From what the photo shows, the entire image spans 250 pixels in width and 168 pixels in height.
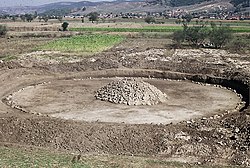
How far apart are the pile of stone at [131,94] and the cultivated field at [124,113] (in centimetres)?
23

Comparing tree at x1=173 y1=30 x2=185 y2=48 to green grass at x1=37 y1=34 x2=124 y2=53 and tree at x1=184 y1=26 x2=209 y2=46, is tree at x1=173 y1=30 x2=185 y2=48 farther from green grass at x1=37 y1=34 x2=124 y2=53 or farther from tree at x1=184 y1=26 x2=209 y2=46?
green grass at x1=37 y1=34 x2=124 y2=53

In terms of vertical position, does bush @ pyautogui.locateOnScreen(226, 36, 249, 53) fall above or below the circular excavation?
above

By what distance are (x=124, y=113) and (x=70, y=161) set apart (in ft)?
32.6

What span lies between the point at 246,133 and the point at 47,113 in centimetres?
1481

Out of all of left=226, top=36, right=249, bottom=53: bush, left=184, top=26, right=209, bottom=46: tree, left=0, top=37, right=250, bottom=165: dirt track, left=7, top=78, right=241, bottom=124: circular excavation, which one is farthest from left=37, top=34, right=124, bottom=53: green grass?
left=0, top=37, right=250, bottom=165: dirt track

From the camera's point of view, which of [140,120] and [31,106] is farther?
[31,106]

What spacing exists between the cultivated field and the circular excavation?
0.27 feet

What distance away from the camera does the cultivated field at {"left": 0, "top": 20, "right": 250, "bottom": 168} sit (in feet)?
64.3

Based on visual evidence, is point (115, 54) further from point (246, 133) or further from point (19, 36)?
point (19, 36)

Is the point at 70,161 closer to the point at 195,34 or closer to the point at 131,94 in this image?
the point at 131,94

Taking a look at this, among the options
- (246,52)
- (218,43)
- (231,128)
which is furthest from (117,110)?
(218,43)

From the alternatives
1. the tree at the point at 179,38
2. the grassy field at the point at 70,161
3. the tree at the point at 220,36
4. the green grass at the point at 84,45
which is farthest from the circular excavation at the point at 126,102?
the tree at the point at 179,38

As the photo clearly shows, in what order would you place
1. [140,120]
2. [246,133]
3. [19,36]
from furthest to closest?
[19,36], [140,120], [246,133]

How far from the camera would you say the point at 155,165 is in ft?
59.4
